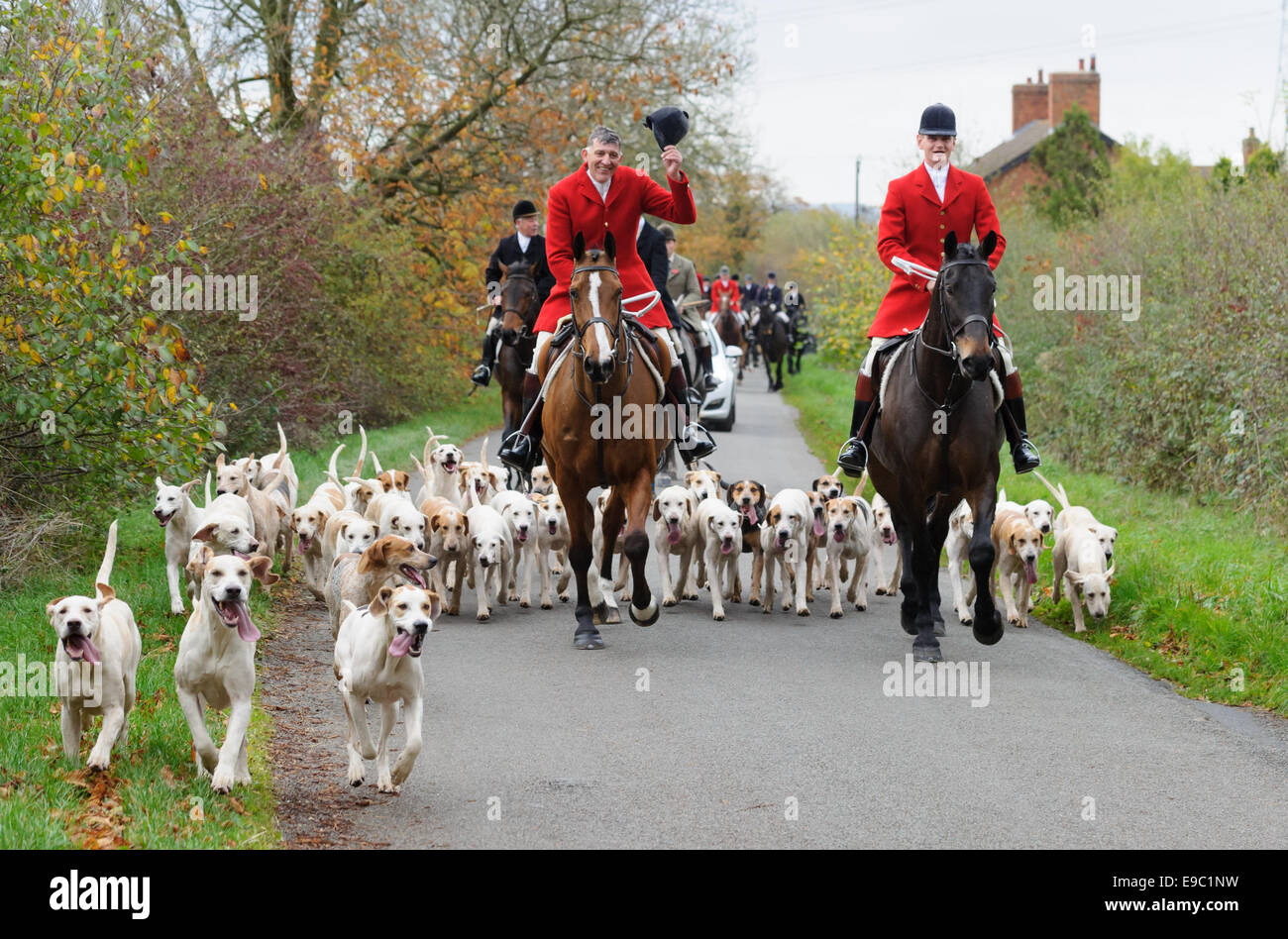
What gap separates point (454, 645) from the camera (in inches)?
372

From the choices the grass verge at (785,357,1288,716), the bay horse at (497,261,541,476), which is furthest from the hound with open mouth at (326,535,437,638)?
the bay horse at (497,261,541,476)

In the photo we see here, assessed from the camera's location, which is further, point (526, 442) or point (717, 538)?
point (717, 538)

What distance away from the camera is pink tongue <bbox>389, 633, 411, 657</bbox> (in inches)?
227

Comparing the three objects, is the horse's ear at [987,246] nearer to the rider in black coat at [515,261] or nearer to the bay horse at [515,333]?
the bay horse at [515,333]

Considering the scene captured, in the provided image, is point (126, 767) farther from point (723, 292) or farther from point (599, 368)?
point (723, 292)

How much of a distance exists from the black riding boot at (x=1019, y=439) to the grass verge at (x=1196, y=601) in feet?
4.55

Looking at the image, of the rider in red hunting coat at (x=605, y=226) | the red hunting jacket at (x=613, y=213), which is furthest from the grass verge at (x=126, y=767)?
the red hunting jacket at (x=613, y=213)

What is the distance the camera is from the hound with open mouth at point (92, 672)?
19.7ft

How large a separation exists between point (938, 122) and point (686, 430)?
2.51 metres

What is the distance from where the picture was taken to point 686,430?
32.8ft

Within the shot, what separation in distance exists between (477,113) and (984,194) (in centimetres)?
1564

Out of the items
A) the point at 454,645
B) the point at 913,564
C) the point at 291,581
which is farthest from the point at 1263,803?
the point at 291,581

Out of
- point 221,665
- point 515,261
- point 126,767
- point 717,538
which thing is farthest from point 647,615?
point 515,261

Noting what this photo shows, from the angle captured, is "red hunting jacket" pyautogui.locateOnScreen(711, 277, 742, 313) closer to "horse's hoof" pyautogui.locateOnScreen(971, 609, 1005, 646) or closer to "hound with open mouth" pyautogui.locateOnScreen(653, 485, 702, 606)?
"hound with open mouth" pyautogui.locateOnScreen(653, 485, 702, 606)
